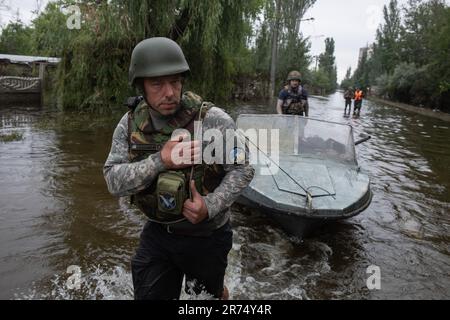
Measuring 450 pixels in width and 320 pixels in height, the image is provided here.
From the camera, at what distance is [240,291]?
153 inches

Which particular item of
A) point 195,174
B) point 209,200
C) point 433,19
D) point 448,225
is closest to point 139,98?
point 195,174

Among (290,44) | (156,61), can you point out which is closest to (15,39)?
(290,44)

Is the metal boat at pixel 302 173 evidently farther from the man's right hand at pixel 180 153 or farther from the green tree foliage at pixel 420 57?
the green tree foliage at pixel 420 57

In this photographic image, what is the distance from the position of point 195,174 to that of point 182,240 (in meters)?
0.40

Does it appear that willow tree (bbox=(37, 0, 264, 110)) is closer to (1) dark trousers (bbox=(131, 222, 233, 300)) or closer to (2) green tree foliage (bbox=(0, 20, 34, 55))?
(1) dark trousers (bbox=(131, 222, 233, 300))

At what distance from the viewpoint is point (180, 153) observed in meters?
1.92

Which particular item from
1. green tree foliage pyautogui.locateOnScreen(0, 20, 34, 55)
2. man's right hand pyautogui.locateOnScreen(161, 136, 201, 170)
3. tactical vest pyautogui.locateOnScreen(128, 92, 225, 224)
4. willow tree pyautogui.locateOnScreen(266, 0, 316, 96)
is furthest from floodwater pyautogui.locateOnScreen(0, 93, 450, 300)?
green tree foliage pyautogui.locateOnScreen(0, 20, 34, 55)

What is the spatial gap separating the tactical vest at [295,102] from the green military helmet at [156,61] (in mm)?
6359

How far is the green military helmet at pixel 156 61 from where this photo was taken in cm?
203

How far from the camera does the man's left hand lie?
78.8 inches

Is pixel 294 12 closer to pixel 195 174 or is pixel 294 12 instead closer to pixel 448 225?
pixel 448 225

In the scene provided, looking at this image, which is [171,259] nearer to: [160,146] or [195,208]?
[195,208]

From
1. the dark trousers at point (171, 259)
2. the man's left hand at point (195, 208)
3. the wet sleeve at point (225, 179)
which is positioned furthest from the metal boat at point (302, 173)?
the man's left hand at point (195, 208)
